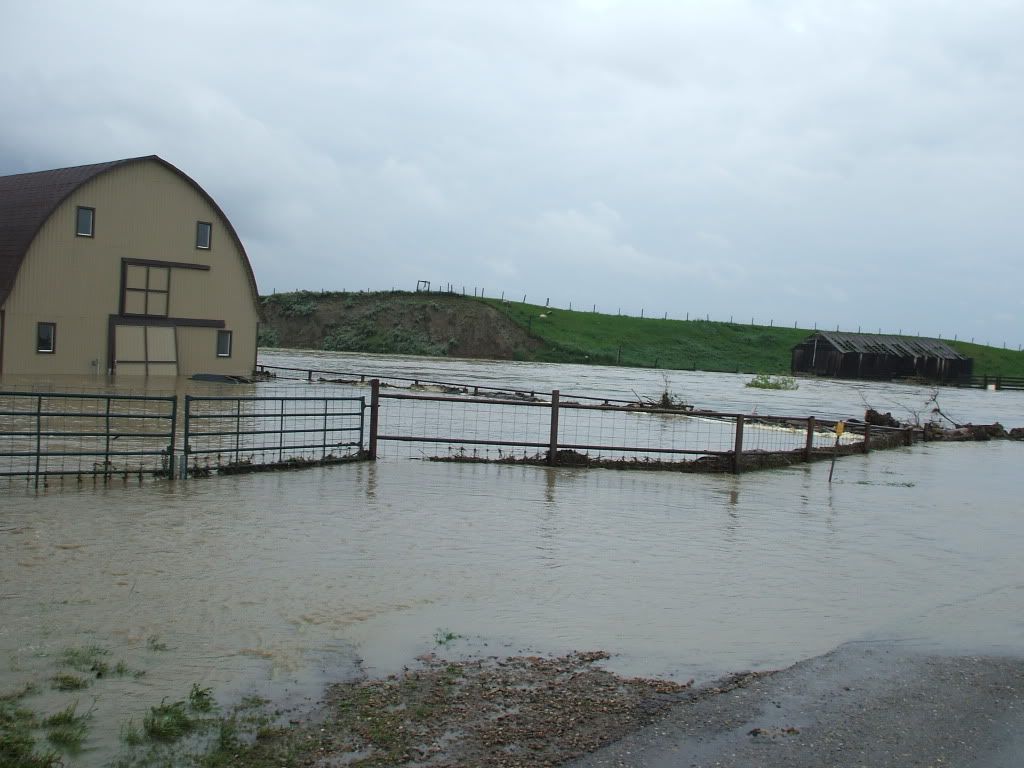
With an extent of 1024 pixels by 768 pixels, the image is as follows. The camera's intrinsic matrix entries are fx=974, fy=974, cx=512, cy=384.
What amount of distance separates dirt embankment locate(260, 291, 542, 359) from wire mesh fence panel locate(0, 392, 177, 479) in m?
80.2

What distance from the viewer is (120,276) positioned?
124 ft

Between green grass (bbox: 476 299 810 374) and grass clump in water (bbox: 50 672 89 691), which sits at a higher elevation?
green grass (bbox: 476 299 810 374)

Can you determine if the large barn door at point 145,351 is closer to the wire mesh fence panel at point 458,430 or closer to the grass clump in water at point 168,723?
the wire mesh fence panel at point 458,430

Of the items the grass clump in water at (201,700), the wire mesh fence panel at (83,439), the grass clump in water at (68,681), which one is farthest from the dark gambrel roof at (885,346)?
the grass clump in water at (68,681)

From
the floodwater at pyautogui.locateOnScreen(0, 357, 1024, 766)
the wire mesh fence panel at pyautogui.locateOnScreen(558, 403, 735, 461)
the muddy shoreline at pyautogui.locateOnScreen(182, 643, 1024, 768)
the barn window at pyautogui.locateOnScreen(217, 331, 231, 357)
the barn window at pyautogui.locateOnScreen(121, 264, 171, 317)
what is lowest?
the wire mesh fence panel at pyautogui.locateOnScreen(558, 403, 735, 461)

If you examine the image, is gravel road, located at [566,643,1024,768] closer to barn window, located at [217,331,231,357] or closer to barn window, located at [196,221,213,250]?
barn window, located at [217,331,231,357]

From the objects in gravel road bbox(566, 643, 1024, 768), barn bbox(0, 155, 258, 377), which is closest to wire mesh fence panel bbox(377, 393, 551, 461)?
gravel road bbox(566, 643, 1024, 768)

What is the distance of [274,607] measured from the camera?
7.84m

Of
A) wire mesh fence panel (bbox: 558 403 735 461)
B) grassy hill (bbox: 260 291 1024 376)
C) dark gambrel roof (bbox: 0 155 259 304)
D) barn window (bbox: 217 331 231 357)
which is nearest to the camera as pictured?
wire mesh fence panel (bbox: 558 403 735 461)

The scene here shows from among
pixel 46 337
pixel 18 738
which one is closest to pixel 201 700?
pixel 18 738

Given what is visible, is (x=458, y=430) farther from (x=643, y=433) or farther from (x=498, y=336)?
(x=498, y=336)

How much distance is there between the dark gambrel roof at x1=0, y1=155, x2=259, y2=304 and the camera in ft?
114

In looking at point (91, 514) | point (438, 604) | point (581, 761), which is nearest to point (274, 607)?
→ point (438, 604)

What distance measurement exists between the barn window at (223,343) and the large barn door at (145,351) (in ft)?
6.89
